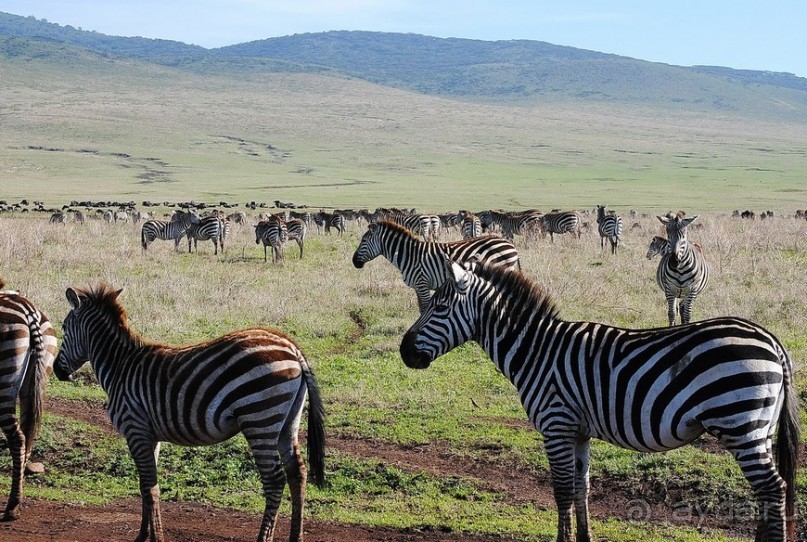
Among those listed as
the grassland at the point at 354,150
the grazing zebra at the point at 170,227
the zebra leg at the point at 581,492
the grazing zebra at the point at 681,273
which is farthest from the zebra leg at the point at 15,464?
the grassland at the point at 354,150

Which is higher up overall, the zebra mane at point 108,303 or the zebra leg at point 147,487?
the zebra mane at point 108,303

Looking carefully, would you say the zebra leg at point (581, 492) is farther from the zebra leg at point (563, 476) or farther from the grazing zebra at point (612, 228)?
the grazing zebra at point (612, 228)

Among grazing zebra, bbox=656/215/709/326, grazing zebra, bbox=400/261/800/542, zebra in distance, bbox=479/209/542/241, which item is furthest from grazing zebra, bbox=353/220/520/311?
zebra in distance, bbox=479/209/542/241

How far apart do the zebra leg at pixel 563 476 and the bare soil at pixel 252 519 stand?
0.72 meters

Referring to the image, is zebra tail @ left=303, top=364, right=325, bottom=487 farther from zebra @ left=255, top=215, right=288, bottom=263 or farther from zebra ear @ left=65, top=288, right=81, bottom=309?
zebra @ left=255, top=215, right=288, bottom=263

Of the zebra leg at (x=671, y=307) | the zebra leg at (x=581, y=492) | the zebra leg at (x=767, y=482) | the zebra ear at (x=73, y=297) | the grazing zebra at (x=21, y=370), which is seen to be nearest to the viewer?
the zebra leg at (x=767, y=482)

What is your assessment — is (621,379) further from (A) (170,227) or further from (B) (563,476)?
(A) (170,227)

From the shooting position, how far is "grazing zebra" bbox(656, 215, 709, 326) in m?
14.9

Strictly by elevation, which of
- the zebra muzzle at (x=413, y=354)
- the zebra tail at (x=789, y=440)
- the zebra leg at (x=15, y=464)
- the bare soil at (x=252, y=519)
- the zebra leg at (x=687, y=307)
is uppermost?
the zebra muzzle at (x=413, y=354)

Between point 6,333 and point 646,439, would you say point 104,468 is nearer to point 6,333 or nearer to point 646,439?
point 6,333

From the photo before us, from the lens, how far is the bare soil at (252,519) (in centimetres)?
685

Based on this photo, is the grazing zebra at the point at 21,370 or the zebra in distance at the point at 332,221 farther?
the zebra in distance at the point at 332,221

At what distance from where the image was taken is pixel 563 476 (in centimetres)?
624

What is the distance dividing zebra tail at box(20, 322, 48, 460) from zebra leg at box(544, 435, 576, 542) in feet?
14.6
